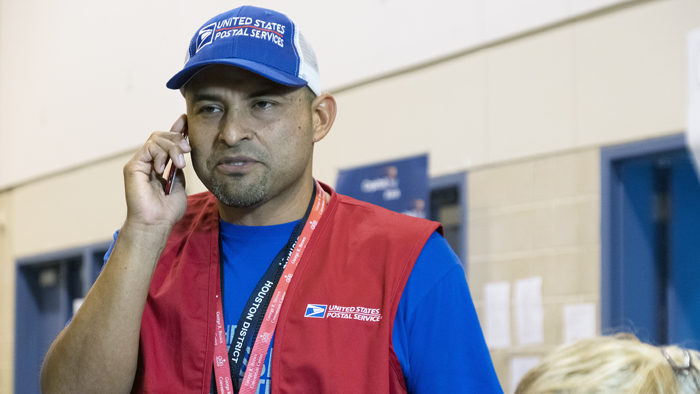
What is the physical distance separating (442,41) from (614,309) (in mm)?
1720

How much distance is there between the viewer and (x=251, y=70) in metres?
1.28

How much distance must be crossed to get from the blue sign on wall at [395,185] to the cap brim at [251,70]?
2245 mm

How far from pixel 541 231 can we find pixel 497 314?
0.49 m

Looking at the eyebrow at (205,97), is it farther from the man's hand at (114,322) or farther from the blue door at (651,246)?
the blue door at (651,246)

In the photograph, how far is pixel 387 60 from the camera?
4570 millimetres

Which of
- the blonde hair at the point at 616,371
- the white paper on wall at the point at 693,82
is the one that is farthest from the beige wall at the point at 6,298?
the blonde hair at the point at 616,371

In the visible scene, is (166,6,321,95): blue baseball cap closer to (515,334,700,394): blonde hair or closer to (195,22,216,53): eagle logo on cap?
(195,22,216,53): eagle logo on cap

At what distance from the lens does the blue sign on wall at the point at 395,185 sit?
3.66 metres

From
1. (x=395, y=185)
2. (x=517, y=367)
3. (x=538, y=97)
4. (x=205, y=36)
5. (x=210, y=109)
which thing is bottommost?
(x=517, y=367)

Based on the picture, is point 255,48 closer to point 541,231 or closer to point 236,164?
point 236,164

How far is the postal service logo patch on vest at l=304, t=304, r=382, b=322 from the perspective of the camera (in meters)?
1.19

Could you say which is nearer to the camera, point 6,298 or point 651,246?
point 651,246

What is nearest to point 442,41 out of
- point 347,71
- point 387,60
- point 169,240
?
point 387,60

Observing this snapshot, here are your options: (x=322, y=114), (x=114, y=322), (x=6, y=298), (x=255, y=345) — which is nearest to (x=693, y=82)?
(x=322, y=114)
